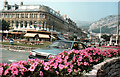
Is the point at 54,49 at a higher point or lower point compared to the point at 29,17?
lower

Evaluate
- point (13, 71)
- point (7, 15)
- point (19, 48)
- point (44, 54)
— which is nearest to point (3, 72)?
point (13, 71)

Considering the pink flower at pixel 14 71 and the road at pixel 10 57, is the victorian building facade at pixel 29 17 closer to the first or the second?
the road at pixel 10 57

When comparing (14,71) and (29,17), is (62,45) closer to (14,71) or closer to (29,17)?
(14,71)

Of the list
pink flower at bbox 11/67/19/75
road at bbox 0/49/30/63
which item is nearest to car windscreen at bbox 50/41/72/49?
road at bbox 0/49/30/63

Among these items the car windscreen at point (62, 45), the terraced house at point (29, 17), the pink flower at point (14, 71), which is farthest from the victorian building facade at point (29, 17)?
the pink flower at point (14, 71)

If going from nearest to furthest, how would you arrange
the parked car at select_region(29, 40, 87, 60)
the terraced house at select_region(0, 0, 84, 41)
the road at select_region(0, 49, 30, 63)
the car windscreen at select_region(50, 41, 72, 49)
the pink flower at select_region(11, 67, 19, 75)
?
the pink flower at select_region(11, 67, 19, 75) → the parked car at select_region(29, 40, 87, 60) → the car windscreen at select_region(50, 41, 72, 49) → the road at select_region(0, 49, 30, 63) → the terraced house at select_region(0, 0, 84, 41)

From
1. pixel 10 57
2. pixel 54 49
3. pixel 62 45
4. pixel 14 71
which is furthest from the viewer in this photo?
pixel 10 57

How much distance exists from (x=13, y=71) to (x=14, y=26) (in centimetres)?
6015

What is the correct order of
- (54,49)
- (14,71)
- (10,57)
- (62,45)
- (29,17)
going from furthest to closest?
(29,17)
(10,57)
(62,45)
(54,49)
(14,71)

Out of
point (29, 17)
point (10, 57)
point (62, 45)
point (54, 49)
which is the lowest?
point (10, 57)

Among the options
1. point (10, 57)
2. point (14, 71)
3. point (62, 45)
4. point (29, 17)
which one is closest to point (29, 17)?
point (29, 17)

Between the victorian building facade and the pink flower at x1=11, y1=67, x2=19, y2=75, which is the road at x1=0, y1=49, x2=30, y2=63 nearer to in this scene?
the pink flower at x1=11, y1=67, x2=19, y2=75

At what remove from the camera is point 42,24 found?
186ft

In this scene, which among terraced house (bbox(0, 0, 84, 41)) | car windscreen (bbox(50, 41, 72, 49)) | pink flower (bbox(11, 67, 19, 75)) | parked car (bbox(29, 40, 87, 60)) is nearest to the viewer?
pink flower (bbox(11, 67, 19, 75))
